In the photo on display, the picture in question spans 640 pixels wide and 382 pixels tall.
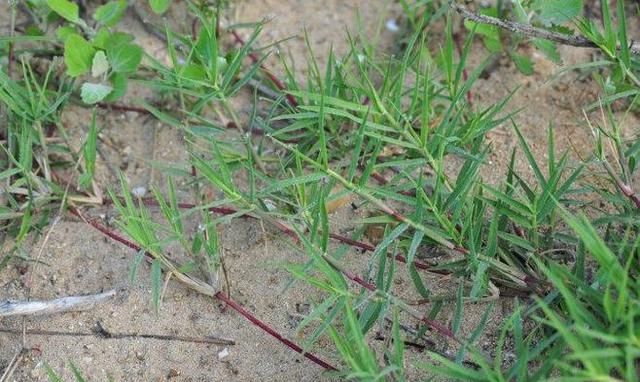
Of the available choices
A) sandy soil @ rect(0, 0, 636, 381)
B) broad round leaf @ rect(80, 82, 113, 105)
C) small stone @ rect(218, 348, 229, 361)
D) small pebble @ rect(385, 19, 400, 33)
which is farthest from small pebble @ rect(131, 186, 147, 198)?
small pebble @ rect(385, 19, 400, 33)

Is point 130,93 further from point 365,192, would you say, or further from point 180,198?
point 365,192

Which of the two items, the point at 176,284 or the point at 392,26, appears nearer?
the point at 176,284

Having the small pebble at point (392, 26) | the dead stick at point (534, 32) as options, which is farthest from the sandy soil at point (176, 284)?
the dead stick at point (534, 32)

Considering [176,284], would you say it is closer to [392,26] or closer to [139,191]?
[139,191]

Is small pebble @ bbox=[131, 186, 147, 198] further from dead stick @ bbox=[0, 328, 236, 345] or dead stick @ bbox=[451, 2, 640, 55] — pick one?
dead stick @ bbox=[451, 2, 640, 55]

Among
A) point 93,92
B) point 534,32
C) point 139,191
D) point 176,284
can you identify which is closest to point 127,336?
point 176,284
